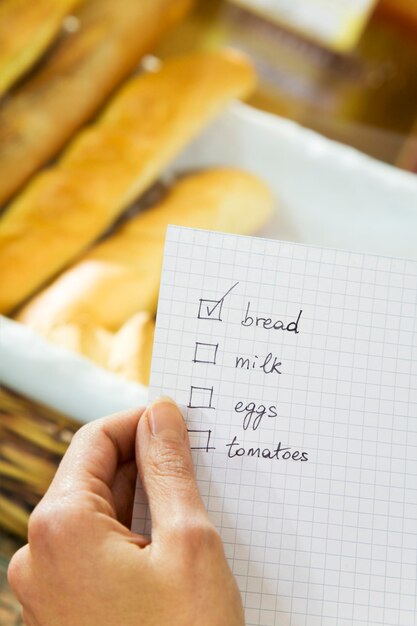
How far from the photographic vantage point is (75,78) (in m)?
0.82

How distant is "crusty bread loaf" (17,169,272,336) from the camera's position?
0.69 meters

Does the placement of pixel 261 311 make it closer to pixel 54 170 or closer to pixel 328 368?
pixel 328 368

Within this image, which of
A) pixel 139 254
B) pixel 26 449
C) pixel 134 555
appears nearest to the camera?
pixel 134 555

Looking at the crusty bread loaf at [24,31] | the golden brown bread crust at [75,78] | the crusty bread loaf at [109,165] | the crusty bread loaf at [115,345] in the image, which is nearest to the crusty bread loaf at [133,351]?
the crusty bread loaf at [115,345]

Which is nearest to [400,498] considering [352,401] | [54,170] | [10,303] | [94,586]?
[352,401]

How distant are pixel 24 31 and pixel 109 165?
0.18m

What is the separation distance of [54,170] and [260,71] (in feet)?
0.92

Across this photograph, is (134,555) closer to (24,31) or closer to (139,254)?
(139,254)

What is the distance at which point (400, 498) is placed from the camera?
415 millimetres

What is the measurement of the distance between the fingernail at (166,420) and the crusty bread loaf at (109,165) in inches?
13.4

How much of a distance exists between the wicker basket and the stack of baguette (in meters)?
0.09

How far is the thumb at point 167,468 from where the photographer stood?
0.37 metres

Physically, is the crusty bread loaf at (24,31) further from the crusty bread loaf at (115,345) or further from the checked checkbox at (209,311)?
the checked checkbox at (209,311)

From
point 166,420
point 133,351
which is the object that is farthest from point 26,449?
point 166,420
